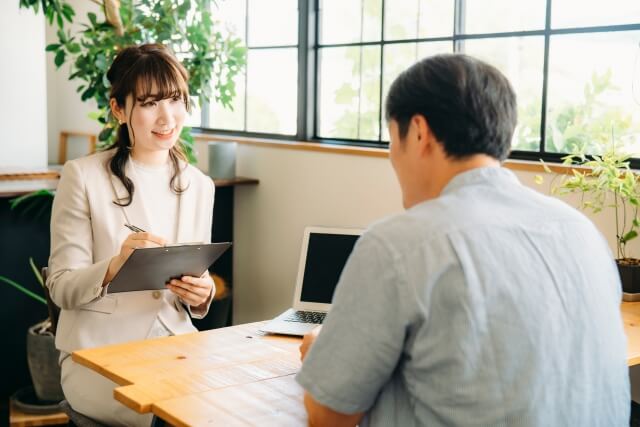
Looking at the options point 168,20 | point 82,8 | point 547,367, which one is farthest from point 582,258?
point 82,8

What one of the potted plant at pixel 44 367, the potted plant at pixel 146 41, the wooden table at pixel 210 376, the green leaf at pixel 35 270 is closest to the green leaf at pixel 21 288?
the green leaf at pixel 35 270

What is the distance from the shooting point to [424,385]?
1181 millimetres

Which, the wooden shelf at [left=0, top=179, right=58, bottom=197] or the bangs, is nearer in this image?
the bangs

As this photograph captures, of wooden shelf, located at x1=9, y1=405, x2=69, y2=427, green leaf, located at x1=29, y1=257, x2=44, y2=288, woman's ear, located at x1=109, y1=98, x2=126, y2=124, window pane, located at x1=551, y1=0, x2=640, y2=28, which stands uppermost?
window pane, located at x1=551, y1=0, x2=640, y2=28

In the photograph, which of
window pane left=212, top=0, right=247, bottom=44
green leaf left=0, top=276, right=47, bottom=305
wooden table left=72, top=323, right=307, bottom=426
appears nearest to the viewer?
wooden table left=72, top=323, right=307, bottom=426

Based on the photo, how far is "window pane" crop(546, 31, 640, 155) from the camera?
2869mm

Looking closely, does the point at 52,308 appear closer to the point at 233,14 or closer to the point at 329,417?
the point at 329,417

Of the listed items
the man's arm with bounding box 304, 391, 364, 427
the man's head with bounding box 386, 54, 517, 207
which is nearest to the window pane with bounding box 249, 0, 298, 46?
the man's head with bounding box 386, 54, 517, 207

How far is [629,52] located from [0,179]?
284 centimetres

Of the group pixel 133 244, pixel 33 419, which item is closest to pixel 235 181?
pixel 33 419

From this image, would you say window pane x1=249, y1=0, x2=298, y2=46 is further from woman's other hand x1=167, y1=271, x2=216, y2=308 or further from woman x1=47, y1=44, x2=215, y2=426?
woman's other hand x1=167, y1=271, x2=216, y2=308

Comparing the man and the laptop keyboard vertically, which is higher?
the man

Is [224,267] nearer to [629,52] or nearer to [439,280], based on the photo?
[629,52]

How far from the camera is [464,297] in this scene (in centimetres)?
113
